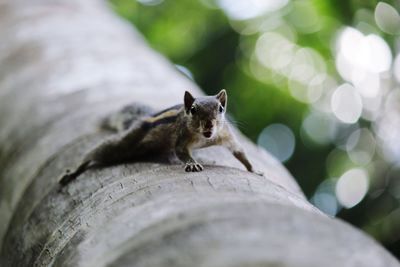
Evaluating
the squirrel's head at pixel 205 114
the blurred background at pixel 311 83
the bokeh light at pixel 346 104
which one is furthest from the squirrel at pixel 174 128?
the bokeh light at pixel 346 104

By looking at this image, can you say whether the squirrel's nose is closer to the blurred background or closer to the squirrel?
the squirrel

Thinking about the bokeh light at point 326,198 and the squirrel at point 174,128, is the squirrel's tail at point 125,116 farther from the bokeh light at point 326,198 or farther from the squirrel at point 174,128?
the bokeh light at point 326,198

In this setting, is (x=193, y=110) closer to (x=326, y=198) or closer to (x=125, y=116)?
(x=125, y=116)

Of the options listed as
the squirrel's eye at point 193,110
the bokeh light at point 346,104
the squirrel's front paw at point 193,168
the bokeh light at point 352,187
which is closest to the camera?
the squirrel's front paw at point 193,168

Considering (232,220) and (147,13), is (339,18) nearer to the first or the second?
(147,13)

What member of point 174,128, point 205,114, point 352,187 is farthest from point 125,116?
point 352,187

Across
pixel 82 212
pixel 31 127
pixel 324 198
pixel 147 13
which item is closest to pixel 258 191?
pixel 82 212
